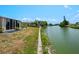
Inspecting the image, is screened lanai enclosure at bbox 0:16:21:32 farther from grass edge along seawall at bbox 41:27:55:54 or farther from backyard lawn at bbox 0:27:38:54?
grass edge along seawall at bbox 41:27:55:54

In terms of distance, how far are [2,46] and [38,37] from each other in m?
0.66

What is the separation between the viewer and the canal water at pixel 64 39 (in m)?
3.61

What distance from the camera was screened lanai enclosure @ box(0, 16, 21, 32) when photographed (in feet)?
12.4

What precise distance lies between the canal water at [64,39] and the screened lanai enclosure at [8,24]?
568 mm

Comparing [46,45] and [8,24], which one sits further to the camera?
[8,24]

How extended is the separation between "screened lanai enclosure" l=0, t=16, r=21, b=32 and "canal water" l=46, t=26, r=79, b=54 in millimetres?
568

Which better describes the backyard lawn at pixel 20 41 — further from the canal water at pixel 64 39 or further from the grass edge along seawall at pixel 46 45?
the canal water at pixel 64 39

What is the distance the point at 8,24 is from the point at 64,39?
1031mm

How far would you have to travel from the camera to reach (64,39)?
12.3ft

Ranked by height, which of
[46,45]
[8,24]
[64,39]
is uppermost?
[8,24]

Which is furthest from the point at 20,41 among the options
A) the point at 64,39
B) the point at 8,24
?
the point at 64,39

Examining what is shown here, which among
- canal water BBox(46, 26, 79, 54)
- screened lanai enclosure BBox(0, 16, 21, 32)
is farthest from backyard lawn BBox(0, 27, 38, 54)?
canal water BBox(46, 26, 79, 54)

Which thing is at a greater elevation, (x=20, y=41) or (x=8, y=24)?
(x=8, y=24)

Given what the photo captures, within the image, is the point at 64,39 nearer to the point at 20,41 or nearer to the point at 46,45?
the point at 46,45
